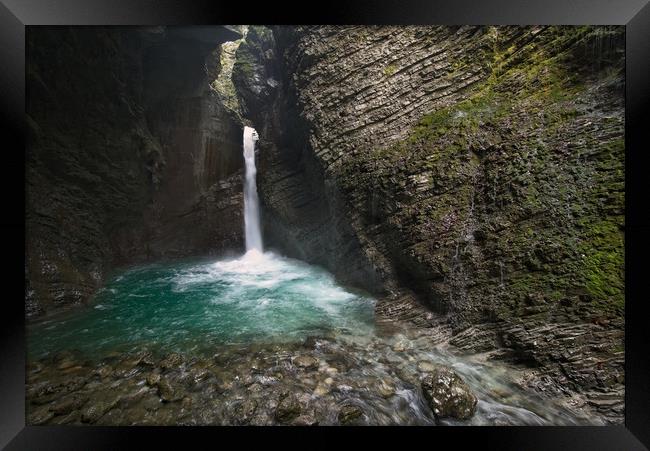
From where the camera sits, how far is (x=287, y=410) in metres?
2.73

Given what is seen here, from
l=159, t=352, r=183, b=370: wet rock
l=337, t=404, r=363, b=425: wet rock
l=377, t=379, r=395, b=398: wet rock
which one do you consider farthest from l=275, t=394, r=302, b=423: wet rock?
l=159, t=352, r=183, b=370: wet rock

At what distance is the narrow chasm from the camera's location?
3008 mm

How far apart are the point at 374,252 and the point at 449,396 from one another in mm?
3324

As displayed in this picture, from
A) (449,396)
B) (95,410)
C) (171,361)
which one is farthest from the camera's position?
(171,361)

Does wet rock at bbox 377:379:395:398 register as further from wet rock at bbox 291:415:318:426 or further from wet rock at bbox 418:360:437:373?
wet rock at bbox 291:415:318:426

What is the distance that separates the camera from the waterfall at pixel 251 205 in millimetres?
12070

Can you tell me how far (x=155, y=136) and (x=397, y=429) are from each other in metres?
12.8

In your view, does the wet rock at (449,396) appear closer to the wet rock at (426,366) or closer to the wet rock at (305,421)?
the wet rock at (426,366)

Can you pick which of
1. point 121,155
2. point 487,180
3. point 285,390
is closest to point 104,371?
point 285,390

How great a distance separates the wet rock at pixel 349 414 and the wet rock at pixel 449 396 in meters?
0.94

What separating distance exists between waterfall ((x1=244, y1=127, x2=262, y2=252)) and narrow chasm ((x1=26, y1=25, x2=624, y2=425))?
3.42m

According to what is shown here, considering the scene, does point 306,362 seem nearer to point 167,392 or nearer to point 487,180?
point 167,392

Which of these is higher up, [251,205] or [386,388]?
[251,205]
